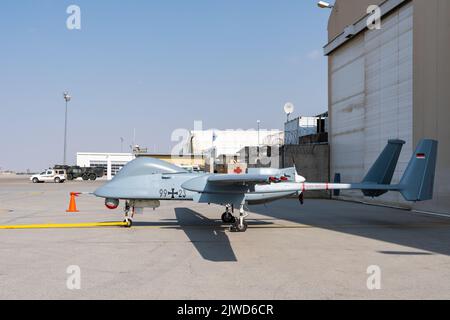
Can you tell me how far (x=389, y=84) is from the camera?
23.1 m

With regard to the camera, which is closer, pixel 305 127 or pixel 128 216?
pixel 128 216

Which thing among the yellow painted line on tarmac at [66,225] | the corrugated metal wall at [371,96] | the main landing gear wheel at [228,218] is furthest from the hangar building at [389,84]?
the yellow painted line on tarmac at [66,225]

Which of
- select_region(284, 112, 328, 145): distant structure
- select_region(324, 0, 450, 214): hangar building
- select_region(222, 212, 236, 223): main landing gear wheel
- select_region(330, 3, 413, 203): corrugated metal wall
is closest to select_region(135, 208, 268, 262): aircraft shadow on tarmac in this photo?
select_region(222, 212, 236, 223): main landing gear wheel

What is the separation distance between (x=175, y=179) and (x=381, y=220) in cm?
915

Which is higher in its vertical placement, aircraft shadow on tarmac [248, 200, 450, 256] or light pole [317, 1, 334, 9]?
light pole [317, 1, 334, 9]

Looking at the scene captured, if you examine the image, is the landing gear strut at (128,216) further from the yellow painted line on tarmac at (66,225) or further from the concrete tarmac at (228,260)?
the concrete tarmac at (228,260)

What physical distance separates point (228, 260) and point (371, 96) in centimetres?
2003

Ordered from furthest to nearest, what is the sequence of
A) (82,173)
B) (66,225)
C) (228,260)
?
(82,173) → (66,225) → (228,260)

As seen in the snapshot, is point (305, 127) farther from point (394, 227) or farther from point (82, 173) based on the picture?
point (82, 173)

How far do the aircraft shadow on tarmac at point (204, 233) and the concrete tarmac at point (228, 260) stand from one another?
3 cm

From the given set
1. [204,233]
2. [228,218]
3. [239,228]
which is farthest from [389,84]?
[204,233]

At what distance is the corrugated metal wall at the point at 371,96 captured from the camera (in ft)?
70.6

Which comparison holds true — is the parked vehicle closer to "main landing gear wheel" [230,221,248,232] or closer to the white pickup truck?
the white pickup truck

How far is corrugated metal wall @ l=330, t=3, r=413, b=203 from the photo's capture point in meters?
21.5
